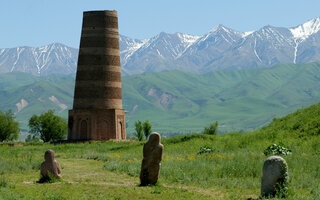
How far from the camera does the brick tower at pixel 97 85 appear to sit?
64.5m

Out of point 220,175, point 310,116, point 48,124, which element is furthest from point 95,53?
point 220,175

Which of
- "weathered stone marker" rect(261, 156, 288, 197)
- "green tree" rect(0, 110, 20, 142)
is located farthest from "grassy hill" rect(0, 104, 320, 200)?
"green tree" rect(0, 110, 20, 142)

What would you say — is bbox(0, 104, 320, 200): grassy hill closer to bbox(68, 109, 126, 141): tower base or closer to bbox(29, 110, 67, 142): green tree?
bbox(68, 109, 126, 141): tower base

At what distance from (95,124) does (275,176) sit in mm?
46358

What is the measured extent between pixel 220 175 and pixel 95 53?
40.7 metres

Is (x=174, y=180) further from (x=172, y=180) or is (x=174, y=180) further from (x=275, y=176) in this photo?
(x=275, y=176)

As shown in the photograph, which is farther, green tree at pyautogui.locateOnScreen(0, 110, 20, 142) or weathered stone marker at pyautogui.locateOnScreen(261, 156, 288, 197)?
green tree at pyautogui.locateOnScreen(0, 110, 20, 142)

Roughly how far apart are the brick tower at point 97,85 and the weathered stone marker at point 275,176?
45.7 meters

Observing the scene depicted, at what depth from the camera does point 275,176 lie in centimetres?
1961

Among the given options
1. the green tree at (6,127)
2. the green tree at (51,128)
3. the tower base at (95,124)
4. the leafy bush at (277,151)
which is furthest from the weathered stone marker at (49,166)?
the green tree at (6,127)

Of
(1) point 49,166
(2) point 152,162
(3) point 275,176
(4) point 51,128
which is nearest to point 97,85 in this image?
(4) point 51,128

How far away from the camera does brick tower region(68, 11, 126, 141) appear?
64500 mm

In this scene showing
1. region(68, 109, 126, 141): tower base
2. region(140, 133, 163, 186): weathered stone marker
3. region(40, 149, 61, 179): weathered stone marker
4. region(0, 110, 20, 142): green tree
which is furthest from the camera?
region(0, 110, 20, 142): green tree

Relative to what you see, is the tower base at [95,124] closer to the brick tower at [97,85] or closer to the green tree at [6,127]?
the brick tower at [97,85]
